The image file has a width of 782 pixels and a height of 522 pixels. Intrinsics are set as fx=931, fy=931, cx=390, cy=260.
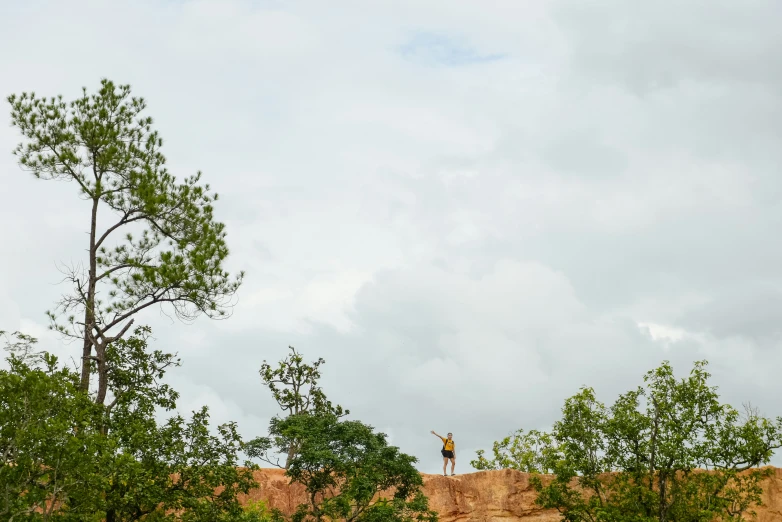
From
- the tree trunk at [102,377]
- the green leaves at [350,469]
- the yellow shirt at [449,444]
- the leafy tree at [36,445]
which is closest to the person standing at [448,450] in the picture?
the yellow shirt at [449,444]

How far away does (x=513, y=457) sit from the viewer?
45.2m

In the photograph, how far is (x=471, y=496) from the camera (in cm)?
3509

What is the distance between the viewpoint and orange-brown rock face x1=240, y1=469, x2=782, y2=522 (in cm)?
3431

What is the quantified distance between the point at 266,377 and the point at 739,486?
19738 mm

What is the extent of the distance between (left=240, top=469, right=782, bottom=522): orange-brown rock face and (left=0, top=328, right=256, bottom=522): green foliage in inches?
165

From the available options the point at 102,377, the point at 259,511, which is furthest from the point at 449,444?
the point at 102,377

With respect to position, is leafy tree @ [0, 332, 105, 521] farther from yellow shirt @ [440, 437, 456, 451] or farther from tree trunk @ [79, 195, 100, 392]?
yellow shirt @ [440, 437, 456, 451]

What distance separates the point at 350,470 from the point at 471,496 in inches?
365

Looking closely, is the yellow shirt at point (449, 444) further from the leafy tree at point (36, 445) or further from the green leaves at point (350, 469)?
the leafy tree at point (36, 445)

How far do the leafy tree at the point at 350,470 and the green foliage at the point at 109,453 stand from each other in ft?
6.08

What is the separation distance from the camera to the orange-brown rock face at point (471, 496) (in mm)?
34312

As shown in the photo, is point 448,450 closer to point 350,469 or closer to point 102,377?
point 350,469

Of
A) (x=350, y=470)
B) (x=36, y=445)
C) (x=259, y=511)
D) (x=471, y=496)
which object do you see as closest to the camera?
(x=36, y=445)

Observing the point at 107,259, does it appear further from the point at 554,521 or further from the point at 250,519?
the point at 554,521
